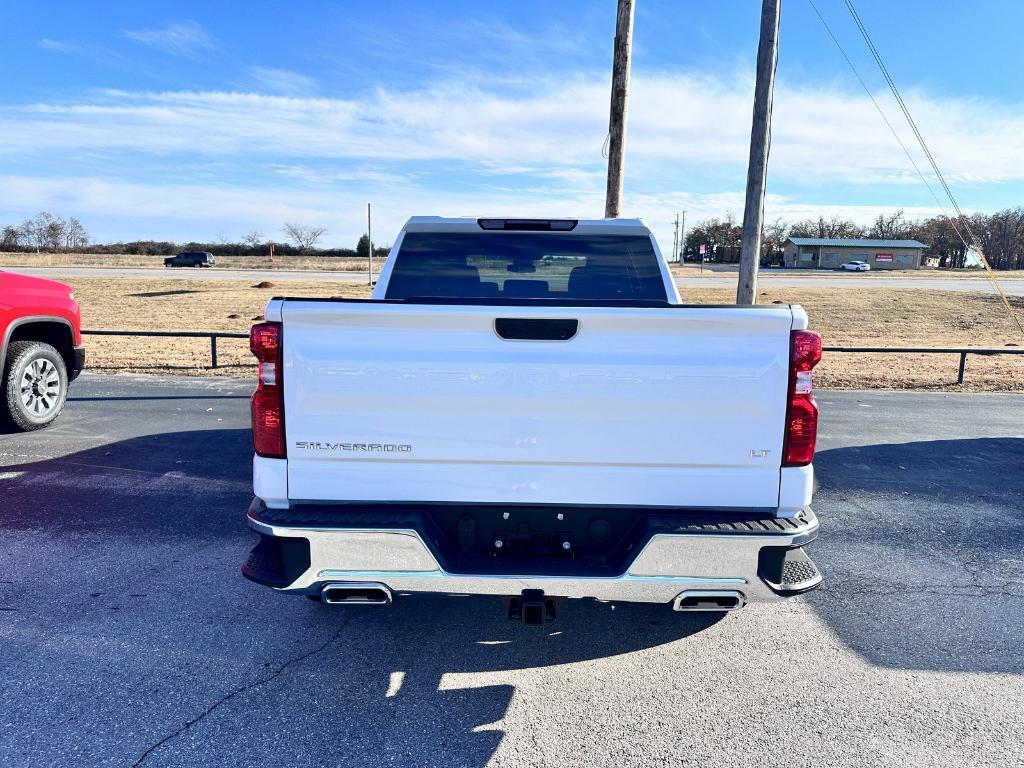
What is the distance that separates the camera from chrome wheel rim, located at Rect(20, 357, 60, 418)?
7.32 m

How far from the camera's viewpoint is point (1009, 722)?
289 cm

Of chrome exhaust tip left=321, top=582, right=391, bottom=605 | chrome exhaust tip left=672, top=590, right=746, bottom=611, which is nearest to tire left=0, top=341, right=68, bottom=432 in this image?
chrome exhaust tip left=321, top=582, right=391, bottom=605

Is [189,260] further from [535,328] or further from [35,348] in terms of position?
[535,328]

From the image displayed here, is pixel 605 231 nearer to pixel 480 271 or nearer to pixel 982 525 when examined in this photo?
pixel 480 271

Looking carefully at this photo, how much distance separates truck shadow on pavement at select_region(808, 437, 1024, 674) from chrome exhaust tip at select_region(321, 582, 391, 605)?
2.30 metres

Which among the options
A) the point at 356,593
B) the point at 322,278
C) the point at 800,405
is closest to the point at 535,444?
the point at 356,593

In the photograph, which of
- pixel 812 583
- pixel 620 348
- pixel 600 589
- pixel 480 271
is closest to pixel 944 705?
pixel 812 583

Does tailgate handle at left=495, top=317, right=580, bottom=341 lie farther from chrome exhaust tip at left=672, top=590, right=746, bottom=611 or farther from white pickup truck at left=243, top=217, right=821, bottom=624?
chrome exhaust tip at left=672, top=590, right=746, bottom=611

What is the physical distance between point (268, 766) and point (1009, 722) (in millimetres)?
2866

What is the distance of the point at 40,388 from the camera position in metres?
7.47

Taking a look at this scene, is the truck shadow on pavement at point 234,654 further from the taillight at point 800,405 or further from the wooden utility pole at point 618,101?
the wooden utility pole at point 618,101

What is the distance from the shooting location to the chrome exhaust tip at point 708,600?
274 cm

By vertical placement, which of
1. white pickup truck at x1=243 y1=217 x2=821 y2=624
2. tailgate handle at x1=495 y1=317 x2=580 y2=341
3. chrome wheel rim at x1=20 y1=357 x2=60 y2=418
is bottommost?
chrome wheel rim at x1=20 y1=357 x2=60 y2=418

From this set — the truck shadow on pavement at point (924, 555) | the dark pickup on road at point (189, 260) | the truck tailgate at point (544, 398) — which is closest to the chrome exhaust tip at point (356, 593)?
the truck tailgate at point (544, 398)
